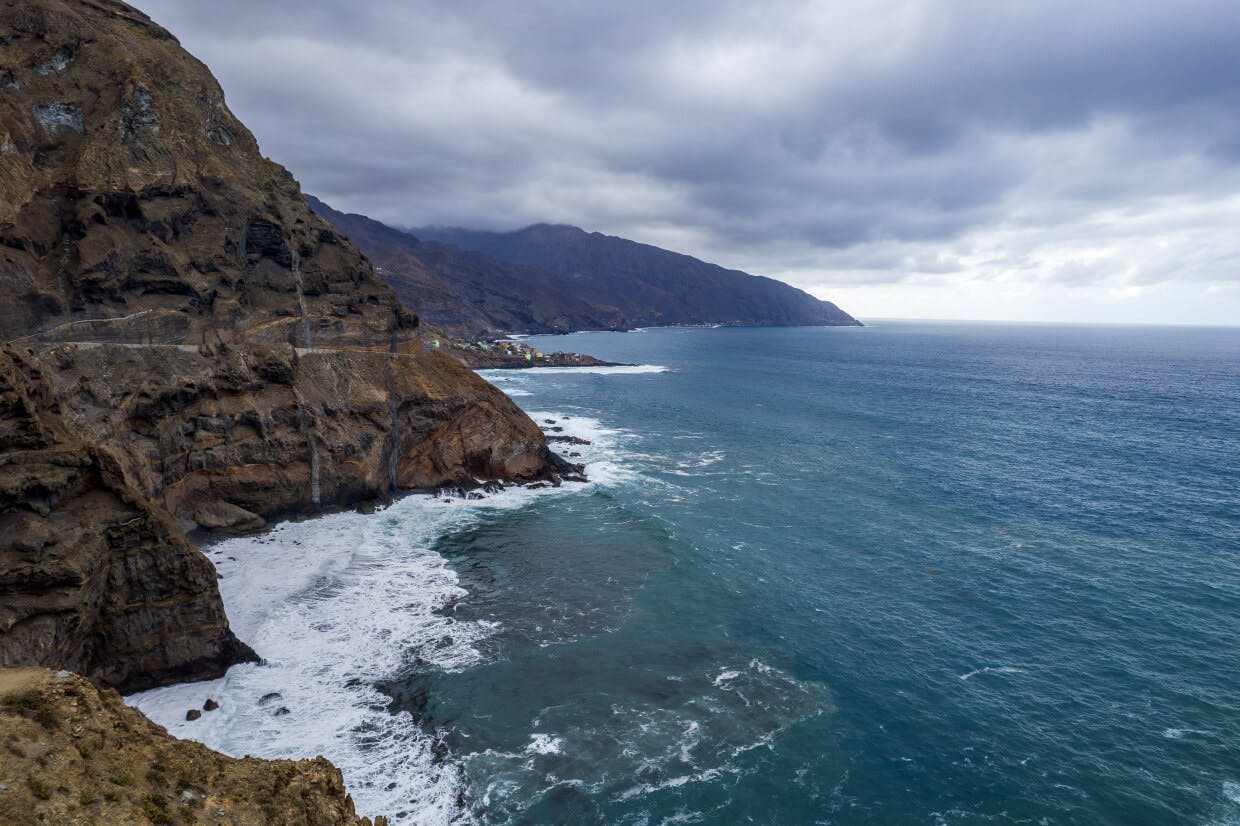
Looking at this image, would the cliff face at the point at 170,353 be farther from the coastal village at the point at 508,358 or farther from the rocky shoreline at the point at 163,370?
the coastal village at the point at 508,358

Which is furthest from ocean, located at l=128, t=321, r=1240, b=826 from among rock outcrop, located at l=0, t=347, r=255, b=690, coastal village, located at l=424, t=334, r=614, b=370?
coastal village, located at l=424, t=334, r=614, b=370

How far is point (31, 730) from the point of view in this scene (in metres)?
12.5

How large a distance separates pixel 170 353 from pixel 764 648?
137 feet

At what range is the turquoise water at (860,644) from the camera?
23.5 meters

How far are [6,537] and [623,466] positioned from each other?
49.4 m

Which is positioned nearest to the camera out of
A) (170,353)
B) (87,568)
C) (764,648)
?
(87,568)

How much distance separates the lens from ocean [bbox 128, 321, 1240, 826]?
77.2ft

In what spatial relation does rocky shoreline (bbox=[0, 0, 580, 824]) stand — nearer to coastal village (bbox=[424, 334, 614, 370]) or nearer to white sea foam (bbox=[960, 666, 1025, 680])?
white sea foam (bbox=[960, 666, 1025, 680])

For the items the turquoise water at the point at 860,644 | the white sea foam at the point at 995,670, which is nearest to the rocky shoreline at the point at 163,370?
the turquoise water at the point at 860,644

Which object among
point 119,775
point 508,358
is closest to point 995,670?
point 119,775

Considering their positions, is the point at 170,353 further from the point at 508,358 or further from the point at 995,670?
the point at 508,358

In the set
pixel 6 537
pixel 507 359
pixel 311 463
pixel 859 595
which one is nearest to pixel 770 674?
pixel 859 595

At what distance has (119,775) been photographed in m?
12.2

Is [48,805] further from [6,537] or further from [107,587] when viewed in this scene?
[107,587]
